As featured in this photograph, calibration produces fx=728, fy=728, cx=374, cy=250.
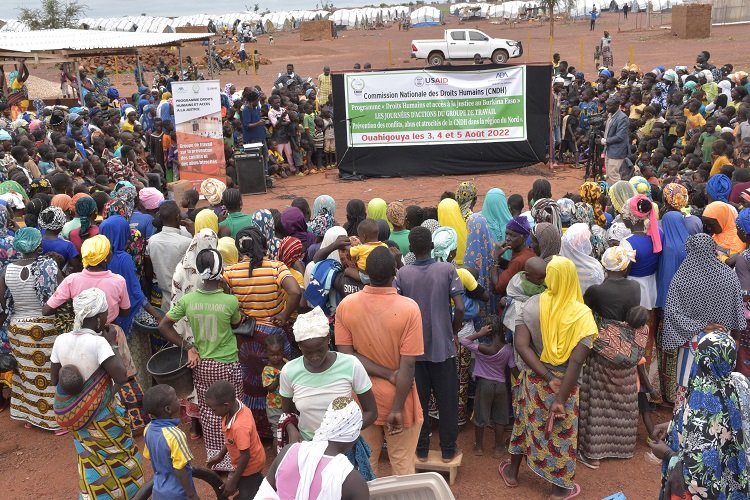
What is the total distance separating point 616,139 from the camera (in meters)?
11.1

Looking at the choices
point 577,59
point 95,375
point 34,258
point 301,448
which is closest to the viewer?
point 301,448

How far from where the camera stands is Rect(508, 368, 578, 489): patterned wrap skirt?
4582 millimetres

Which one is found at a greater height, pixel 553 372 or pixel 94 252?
pixel 94 252

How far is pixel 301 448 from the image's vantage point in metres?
2.81

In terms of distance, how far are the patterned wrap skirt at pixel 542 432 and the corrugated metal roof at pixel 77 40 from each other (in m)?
16.9

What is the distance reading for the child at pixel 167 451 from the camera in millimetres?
3855

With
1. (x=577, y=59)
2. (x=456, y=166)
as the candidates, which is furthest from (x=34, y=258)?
(x=577, y=59)

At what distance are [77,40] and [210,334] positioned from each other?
703 inches

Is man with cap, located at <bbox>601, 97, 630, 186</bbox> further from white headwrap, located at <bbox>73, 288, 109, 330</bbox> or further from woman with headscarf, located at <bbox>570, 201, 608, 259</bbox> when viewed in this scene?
white headwrap, located at <bbox>73, 288, 109, 330</bbox>

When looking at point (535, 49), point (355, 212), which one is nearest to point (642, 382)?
point (355, 212)

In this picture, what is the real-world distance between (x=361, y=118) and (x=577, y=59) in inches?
943

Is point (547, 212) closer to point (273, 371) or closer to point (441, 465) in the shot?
point (441, 465)

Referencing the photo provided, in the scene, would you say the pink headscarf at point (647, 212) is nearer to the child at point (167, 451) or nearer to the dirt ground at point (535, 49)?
the child at point (167, 451)

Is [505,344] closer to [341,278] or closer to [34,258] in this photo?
[341,278]
